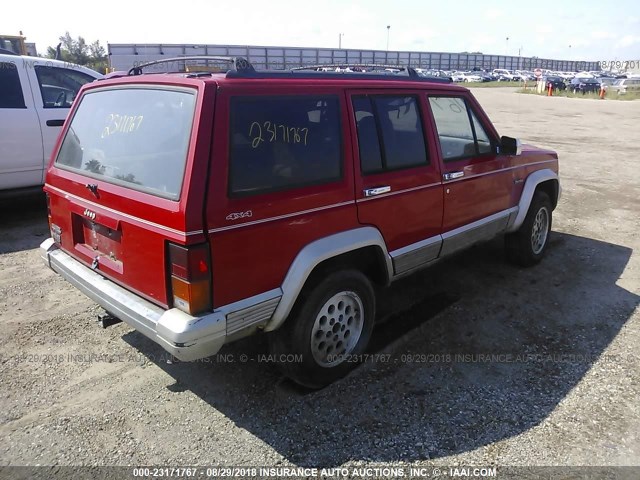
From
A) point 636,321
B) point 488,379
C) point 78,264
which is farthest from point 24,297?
point 636,321

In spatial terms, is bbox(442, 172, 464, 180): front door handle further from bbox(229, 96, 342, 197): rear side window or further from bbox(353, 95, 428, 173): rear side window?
bbox(229, 96, 342, 197): rear side window

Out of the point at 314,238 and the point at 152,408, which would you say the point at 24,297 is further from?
the point at 314,238

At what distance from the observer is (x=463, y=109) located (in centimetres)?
435

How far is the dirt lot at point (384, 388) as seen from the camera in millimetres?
2793

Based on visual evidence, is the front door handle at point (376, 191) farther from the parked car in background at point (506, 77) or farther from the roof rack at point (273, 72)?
the parked car in background at point (506, 77)

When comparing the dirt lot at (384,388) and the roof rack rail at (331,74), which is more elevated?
the roof rack rail at (331,74)

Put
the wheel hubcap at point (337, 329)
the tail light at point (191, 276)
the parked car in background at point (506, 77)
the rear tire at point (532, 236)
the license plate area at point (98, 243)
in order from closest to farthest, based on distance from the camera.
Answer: the tail light at point (191, 276) < the license plate area at point (98, 243) < the wheel hubcap at point (337, 329) < the rear tire at point (532, 236) < the parked car in background at point (506, 77)

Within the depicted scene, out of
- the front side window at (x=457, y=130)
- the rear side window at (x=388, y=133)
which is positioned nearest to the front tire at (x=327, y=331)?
the rear side window at (x=388, y=133)

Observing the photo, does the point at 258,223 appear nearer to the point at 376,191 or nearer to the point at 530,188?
the point at 376,191

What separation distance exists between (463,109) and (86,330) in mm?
3621

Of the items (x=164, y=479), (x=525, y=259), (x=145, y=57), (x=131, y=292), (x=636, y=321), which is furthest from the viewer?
(x=145, y=57)

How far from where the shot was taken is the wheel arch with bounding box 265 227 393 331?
2.89m

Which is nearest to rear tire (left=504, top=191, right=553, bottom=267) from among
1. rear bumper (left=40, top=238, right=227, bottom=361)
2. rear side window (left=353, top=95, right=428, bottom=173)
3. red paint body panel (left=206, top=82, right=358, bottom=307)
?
rear side window (left=353, top=95, right=428, bottom=173)

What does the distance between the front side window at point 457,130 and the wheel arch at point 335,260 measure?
105 cm
